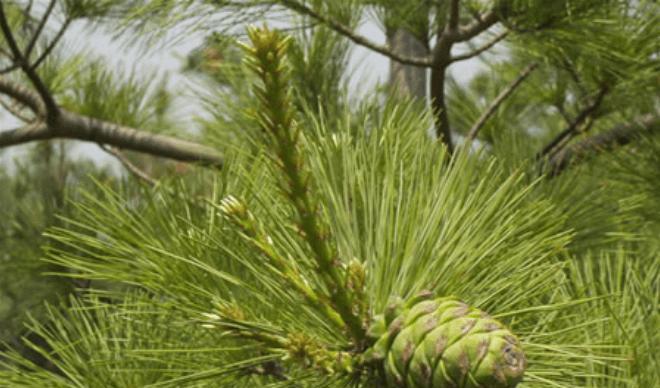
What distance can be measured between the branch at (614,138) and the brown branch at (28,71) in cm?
63

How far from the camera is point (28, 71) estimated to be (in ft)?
3.62

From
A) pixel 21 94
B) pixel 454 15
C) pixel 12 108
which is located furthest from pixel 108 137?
pixel 454 15

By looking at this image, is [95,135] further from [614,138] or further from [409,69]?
[614,138]

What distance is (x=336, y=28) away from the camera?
3.06 ft

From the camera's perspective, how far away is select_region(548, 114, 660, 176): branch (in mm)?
1122

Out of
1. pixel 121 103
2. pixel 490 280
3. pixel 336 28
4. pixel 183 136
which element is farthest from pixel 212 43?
pixel 183 136

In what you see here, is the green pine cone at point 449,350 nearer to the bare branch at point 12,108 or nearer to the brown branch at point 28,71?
the brown branch at point 28,71

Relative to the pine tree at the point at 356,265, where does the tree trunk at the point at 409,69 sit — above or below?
above

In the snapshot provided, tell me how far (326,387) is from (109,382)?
10.2 inches

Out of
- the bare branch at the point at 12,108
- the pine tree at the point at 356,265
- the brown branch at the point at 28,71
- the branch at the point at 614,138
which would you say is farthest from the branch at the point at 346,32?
the bare branch at the point at 12,108

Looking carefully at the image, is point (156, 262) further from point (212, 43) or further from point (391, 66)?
point (391, 66)

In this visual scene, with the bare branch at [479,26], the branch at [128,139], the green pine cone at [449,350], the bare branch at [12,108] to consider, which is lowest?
the green pine cone at [449,350]

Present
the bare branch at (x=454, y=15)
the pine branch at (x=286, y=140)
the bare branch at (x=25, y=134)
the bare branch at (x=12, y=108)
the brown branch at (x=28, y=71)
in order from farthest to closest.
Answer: the bare branch at (x=12, y=108)
the bare branch at (x=25, y=134)
the brown branch at (x=28, y=71)
the bare branch at (x=454, y=15)
the pine branch at (x=286, y=140)

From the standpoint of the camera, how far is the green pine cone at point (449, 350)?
14.6 inches
